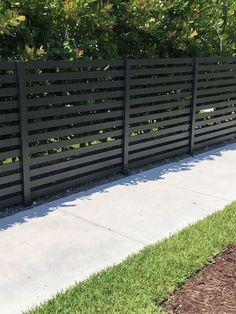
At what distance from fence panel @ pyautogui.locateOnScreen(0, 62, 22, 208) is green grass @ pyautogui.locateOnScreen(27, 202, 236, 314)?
70.6 inches

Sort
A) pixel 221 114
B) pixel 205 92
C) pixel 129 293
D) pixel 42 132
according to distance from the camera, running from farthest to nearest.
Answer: pixel 221 114
pixel 205 92
pixel 42 132
pixel 129 293

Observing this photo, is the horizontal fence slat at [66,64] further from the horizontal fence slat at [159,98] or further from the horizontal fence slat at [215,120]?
the horizontal fence slat at [215,120]

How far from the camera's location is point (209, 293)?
348cm

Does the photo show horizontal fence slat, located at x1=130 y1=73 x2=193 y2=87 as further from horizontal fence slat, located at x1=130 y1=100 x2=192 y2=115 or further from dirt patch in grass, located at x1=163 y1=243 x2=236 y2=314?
dirt patch in grass, located at x1=163 y1=243 x2=236 y2=314

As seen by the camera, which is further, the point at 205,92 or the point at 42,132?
the point at 205,92

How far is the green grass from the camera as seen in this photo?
10.8 feet

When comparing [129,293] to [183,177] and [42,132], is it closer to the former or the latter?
[42,132]

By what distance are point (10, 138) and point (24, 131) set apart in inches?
6.8

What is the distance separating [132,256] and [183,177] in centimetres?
273

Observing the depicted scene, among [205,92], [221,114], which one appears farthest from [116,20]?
[221,114]

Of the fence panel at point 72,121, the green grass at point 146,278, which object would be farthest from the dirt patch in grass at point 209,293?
the fence panel at point 72,121

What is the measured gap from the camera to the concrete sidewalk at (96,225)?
379 cm

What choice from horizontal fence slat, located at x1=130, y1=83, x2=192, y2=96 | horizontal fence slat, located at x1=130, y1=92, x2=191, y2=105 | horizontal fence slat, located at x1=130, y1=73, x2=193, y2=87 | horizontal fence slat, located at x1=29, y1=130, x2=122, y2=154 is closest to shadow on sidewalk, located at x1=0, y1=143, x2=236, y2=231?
horizontal fence slat, located at x1=29, y1=130, x2=122, y2=154

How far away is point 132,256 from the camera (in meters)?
4.11
